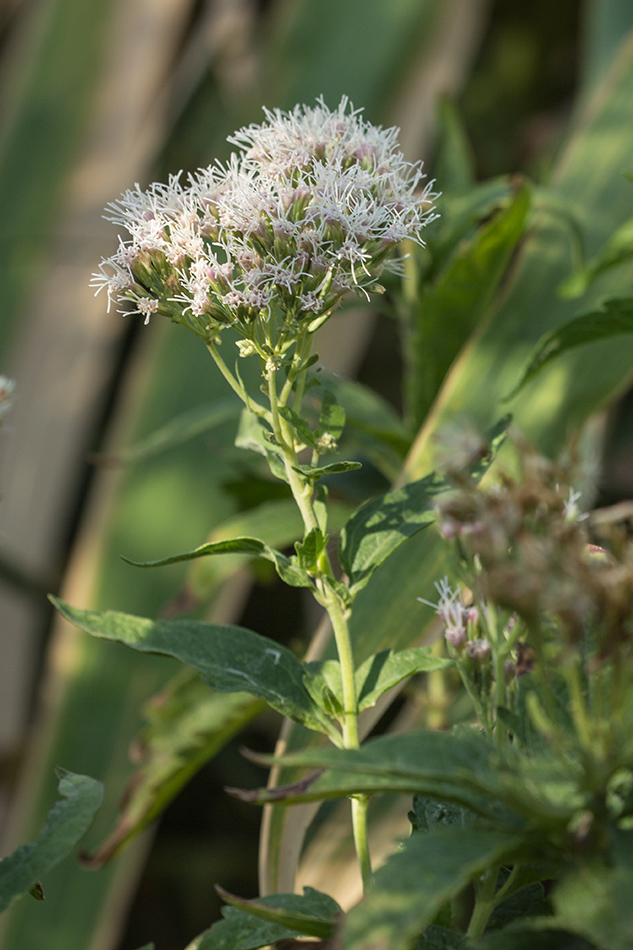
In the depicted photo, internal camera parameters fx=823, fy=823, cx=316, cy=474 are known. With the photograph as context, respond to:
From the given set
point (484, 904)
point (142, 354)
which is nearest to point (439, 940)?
point (484, 904)

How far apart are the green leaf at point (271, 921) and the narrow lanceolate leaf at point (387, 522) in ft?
0.37

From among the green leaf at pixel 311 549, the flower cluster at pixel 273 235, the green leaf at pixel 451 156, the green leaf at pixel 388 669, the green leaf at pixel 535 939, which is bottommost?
the green leaf at pixel 535 939

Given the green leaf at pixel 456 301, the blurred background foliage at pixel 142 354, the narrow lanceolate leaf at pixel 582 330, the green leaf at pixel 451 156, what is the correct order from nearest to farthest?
the narrow lanceolate leaf at pixel 582 330
the green leaf at pixel 456 301
the green leaf at pixel 451 156
the blurred background foliage at pixel 142 354

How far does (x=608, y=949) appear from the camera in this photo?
0.21 m

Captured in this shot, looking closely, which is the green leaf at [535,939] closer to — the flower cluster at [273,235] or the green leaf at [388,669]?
the green leaf at [388,669]

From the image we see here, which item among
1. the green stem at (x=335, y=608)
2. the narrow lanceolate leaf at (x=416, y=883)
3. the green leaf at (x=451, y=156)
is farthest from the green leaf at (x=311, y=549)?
the green leaf at (x=451, y=156)

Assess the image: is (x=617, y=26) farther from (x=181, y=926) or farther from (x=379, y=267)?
(x=181, y=926)

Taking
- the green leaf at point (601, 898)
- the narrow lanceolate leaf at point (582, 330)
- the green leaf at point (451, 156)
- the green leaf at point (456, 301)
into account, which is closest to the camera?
the green leaf at point (601, 898)

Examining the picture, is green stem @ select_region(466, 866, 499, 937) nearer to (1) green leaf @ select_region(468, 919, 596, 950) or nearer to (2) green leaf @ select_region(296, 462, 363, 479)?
(1) green leaf @ select_region(468, 919, 596, 950)

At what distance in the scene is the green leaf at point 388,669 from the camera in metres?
0.31

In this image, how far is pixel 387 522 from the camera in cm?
33

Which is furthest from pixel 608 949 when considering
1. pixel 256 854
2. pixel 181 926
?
pixel 181 926

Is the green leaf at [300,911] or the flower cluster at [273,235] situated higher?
the flower cluster at [273,235]

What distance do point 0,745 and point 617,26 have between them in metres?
1.08
